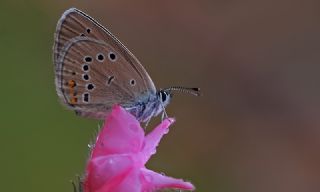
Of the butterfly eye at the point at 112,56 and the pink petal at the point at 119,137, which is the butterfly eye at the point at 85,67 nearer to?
the butterfly eye at the point at 112,56

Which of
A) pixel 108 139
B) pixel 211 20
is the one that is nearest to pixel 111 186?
pixel 108 139

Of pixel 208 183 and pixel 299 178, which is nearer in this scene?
pixel 208 183

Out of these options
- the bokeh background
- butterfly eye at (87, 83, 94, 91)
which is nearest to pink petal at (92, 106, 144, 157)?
butterfly eye at (87, 83, 94, 91)

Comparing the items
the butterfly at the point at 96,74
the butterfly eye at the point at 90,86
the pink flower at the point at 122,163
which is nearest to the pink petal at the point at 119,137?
the pink flower at the point at 122,163

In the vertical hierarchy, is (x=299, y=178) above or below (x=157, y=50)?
below

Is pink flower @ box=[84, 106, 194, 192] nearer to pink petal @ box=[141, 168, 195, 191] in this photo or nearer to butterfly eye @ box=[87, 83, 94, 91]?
pink petal @ box=[141, 168, 195, 191]

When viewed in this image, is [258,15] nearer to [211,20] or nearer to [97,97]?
[211,20]
